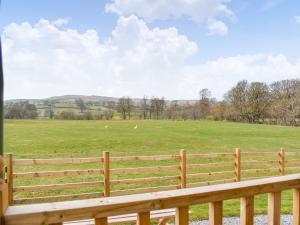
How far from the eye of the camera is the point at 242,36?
1995 centimetres

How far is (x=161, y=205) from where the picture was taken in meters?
1.33

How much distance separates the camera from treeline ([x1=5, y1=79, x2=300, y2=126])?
1881 inches

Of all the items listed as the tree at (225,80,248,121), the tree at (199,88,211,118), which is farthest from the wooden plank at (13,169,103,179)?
the tree at (199,88,211,118)

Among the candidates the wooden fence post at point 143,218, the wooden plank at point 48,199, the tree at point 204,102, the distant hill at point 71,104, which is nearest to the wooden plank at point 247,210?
the wooden fence post at point 143,218

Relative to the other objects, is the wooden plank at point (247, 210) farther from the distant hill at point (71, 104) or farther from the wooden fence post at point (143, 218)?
the distant hill at point (71, 104)

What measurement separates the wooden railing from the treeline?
4219 centimetres

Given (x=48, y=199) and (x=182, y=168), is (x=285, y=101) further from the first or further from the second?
(x=48, y=199)

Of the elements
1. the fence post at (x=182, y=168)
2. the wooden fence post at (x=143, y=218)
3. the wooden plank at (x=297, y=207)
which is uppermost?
the wooden fence post at (x=143, y=218)

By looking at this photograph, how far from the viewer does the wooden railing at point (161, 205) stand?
1.15m

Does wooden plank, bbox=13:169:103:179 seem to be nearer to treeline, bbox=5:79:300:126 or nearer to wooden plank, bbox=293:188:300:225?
wooden plank, bbox=293:188:300:225

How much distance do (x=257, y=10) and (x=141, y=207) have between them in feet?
45.5

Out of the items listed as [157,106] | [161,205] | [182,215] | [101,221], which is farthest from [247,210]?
[157,106]

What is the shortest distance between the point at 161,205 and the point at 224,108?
54974 millimetres

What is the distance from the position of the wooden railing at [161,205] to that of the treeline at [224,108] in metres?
42.2
